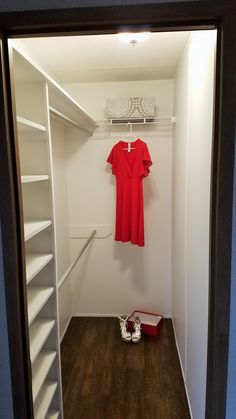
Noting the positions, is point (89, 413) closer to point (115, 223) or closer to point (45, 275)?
point (45, 275)

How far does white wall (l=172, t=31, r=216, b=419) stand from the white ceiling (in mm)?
169

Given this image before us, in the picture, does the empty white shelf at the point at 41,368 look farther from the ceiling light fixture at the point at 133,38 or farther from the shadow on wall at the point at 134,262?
the ceiling light fixture at the point at 133,38

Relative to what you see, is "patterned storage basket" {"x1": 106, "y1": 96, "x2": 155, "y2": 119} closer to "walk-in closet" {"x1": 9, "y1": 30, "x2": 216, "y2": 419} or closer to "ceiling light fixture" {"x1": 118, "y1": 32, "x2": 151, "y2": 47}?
"walk-in closet" {"x1": 9, "y1": 30, "x2": 216, "y2": 419}

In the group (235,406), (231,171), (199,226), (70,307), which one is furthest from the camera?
(70,307)

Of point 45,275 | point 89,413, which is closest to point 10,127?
point 45,275

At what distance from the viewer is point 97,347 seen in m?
2.83

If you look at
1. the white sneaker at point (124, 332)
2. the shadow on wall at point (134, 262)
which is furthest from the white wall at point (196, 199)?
the shadow on wall at point (134, 262)

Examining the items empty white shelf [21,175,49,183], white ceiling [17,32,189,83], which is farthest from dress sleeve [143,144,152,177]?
empty white shelf [21,175,49,183]

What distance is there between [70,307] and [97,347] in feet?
2.15

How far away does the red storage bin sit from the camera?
2973 mm

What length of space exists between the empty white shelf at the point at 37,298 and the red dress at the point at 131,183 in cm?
135

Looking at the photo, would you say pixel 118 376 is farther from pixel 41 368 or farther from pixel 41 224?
pixel 41 224

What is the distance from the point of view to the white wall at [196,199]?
4.96ft

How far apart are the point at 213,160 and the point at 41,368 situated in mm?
1456
